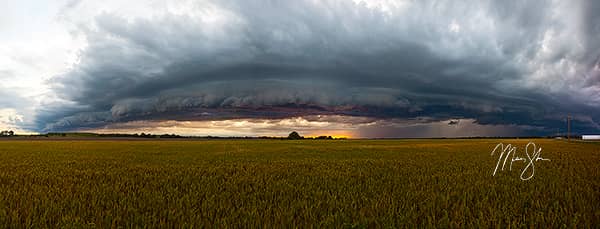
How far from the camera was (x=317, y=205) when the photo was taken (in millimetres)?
6180

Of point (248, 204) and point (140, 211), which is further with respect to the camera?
point (248, 204)

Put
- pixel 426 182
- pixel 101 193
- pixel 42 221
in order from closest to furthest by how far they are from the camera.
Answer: pixel 42 221
pixel 101 193
pixel 426 182

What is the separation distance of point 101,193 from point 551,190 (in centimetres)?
1031

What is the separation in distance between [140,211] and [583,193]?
9.32 meters

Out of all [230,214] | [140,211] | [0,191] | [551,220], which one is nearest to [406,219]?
[551,220]

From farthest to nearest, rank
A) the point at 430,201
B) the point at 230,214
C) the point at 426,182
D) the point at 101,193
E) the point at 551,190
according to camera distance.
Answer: the point at 426,182
the point at 551,190
the point at 101,193
the point at 430,201
the point at 230,214

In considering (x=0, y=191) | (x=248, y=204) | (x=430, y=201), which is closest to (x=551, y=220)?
(x=430, y=201)

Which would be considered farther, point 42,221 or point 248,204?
point 248,204

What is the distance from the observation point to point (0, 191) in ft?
25.9

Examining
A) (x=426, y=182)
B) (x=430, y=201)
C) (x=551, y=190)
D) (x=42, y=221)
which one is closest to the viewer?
(x=42, y=221)

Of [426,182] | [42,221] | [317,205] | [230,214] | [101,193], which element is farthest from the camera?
[426,182]

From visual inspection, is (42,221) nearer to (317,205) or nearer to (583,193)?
(317,205)

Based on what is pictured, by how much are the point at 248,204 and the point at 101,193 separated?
141 inches

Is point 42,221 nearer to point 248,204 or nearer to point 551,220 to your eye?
point 248,204
